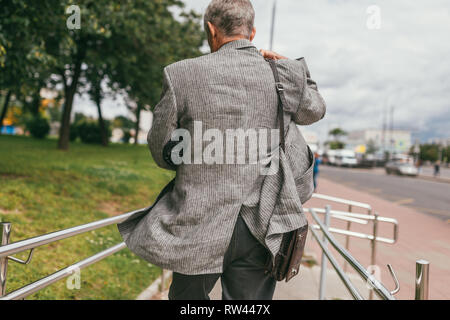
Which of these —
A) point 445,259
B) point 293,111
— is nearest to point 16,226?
point 293,111

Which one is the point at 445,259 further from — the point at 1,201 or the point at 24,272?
the point at 1,201

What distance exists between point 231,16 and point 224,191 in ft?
1.94

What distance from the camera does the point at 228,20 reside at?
1313mm

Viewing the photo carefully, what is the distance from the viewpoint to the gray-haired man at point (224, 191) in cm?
117

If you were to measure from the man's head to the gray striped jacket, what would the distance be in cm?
6

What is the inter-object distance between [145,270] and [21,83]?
408cm

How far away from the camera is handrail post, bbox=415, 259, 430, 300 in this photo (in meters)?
1.16

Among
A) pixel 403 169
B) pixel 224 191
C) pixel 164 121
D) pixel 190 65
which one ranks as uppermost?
pixel 190 65

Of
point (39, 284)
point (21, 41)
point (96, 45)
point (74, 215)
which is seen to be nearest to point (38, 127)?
point (96, 45)

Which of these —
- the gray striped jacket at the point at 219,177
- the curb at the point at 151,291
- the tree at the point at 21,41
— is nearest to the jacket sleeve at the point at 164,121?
the gray striped jacket at the point at 219,177

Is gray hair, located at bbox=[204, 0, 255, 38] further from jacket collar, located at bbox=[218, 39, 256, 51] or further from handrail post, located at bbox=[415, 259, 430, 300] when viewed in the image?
handrail post, located at bbox=[415, 259, 430, 300]

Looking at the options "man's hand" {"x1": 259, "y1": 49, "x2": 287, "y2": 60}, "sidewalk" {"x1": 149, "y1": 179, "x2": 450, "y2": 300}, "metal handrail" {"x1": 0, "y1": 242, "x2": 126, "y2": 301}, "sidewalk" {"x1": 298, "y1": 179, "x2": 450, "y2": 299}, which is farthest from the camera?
"sidewalk" {"x1": 298, "y1": 179, "x2": 450, "y2": 299}

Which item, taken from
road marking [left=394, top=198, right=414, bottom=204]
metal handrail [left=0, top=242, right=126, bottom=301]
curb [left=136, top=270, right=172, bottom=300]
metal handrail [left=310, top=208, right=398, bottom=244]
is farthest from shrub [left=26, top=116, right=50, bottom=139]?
metal handrail [left=0, top=242, right=126, bottom=301]

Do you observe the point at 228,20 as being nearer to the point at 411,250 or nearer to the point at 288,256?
the point at 288,256
